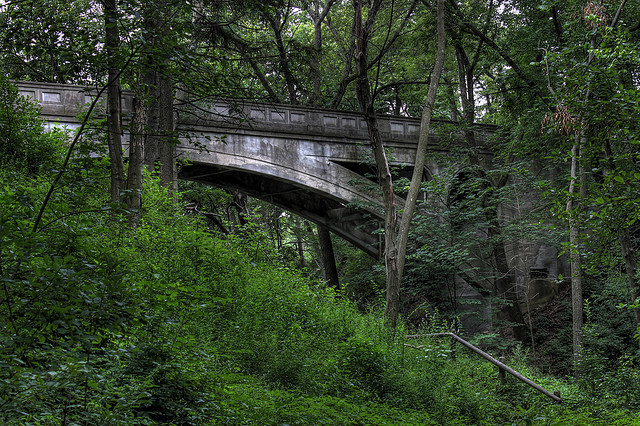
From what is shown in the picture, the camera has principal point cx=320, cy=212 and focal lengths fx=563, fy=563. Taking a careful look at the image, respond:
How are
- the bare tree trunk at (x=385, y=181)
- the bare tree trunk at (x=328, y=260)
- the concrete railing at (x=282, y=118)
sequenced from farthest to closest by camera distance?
the bare tree trunk at (x=328, y=260) < the concrete railing at (x=282, y=118) < the bare tree trunk at (x=385, y=181)

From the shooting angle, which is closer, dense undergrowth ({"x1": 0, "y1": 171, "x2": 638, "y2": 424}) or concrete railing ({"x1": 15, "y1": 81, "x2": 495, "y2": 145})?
dense undergrowth ({"x1": 0, "y1": 171, "x2": 638, "y2": 424})

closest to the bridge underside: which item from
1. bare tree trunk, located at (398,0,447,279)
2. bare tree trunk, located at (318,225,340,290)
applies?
bare tree trunk, located at (318,225,340,290)

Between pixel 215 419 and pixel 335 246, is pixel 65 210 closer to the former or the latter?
pixel 215 419

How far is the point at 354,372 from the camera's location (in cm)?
709

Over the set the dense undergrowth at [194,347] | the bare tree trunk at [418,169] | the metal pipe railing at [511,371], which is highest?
the bare tree trunk at [418,169]

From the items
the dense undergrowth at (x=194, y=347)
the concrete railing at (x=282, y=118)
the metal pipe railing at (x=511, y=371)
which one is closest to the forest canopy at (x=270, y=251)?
the dense undergrowth at (x=194, y=347)

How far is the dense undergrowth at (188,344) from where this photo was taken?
3391mm

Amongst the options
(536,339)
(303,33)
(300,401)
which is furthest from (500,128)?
(300,401)

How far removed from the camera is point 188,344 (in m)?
4.80

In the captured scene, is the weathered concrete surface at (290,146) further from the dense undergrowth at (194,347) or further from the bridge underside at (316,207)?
the dense undergrowth at (194,347)

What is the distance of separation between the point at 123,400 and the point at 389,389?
4.17 metres

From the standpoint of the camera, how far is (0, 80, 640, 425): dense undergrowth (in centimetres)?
339

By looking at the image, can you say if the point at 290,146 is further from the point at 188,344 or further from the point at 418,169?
the point at 188,344

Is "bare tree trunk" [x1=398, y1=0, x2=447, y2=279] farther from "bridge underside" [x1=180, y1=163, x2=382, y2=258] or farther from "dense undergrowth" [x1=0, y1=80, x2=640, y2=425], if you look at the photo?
"bridge underside" [x1=180, y1=163, x2=382, y2=258]
